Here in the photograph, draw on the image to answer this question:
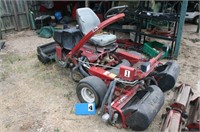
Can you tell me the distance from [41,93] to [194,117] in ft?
8.02

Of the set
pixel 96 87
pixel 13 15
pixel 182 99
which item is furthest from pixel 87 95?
pixel 13 15

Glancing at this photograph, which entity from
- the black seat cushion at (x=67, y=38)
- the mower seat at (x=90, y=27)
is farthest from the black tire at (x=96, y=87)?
A: the black seat cushion at (x=67, y=38)

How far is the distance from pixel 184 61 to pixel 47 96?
3252 millimetres

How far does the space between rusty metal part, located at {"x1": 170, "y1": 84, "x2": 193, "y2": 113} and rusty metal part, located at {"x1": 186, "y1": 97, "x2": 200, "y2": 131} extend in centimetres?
11

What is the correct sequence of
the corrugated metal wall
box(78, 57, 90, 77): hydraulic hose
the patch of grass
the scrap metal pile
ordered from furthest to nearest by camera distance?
1. the corrugated metal wall
2. the patch of grass
3. box(78, 57, 90, 77): hydraulic hose
4. the scrap metal pile

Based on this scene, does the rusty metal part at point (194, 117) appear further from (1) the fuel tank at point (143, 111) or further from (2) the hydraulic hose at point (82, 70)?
(2) the hydraulic hose at point (82, 70)

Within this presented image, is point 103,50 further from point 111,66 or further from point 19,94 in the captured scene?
point 19,94

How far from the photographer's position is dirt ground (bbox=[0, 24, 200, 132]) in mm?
3049

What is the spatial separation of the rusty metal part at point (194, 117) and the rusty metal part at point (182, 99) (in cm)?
11

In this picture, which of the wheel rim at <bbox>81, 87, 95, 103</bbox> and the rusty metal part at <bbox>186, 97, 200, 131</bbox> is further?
the wheel rim at <bbox>81, 87, 95, 103</bbox>

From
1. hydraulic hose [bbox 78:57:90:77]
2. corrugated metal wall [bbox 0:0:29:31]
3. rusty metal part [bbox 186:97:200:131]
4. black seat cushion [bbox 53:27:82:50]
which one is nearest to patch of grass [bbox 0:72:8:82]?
black seat cushion [bbox 53:27:82:50]

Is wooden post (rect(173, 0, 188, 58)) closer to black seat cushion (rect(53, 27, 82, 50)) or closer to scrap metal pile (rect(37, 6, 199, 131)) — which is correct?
scrap metal pile (rect(37, 6, 199, 131))

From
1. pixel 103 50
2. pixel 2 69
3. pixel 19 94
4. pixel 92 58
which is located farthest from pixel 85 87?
pixel 2 69

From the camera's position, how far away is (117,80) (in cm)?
307
